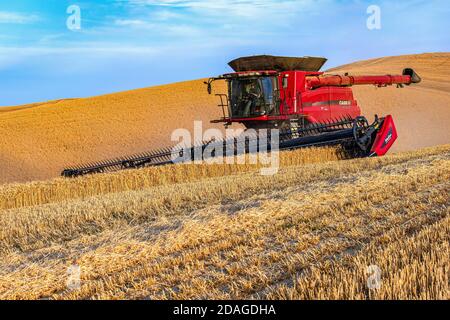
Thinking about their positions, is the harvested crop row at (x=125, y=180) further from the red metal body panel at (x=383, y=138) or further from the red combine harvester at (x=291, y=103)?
the red metal body panel at (x=383, y=138)

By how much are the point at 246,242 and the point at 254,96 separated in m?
8.28

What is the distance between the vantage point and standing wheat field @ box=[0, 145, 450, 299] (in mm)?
3770

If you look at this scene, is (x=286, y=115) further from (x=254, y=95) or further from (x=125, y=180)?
(x=125, y=180)

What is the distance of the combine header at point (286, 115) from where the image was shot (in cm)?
1262

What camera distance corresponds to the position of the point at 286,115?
43.9ft

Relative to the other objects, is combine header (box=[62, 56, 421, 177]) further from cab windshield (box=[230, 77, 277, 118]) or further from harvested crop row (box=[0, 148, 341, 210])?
harvested crop row (box=[0, 148, 341, 210])

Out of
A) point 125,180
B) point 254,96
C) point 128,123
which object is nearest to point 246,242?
point 125,180

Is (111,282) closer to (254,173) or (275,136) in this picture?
(254,173)

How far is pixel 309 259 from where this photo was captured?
14.4ft

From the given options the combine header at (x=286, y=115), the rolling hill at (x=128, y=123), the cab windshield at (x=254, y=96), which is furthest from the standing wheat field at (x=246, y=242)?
the rolling hill at (x=128, y=123)

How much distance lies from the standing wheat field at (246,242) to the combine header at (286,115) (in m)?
3.51

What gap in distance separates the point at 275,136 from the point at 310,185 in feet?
15.4

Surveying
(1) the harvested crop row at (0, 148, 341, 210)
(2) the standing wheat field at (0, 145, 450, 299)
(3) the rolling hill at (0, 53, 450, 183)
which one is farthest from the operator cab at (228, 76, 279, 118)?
(3) the rolling hill at (0, 53, 450, 183)
